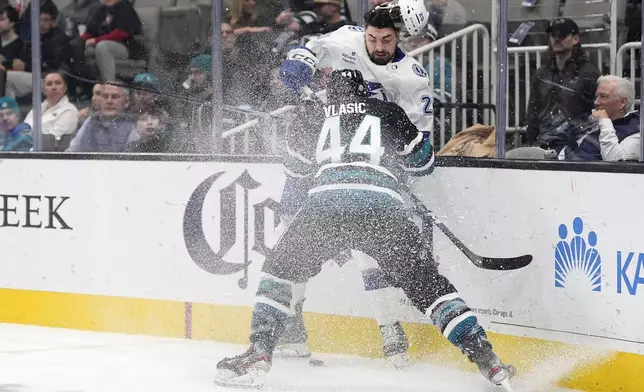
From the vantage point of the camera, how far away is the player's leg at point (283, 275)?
14.7 feet

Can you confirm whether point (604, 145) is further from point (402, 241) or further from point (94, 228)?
point (94, 228)

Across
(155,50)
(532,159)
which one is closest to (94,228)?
(155,50)

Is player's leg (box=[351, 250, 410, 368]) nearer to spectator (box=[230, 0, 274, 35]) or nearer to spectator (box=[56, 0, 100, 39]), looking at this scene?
spectator (box=[230, 0, 274, 35])

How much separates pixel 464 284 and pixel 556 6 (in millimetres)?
1159

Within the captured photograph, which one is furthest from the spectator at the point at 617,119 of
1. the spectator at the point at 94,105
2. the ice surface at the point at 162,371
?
the spectator at the point at 94,105

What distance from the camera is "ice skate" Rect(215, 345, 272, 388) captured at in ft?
15.0

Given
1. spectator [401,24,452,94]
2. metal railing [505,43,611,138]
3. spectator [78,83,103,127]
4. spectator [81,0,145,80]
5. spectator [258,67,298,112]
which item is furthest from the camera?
spectator [78,83,103,127]

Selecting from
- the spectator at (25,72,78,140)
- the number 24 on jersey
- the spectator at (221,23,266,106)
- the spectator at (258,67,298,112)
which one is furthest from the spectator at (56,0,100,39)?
the number 24 on jersey

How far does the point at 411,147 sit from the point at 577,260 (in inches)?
29.2

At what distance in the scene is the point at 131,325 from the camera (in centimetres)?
594

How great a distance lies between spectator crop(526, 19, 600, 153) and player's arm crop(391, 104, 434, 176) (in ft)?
1.66

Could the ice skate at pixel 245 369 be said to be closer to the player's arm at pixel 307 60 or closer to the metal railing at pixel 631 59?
the player's arm at pixel 307 60

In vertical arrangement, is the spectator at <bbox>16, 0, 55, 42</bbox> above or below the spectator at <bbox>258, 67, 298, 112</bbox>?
above

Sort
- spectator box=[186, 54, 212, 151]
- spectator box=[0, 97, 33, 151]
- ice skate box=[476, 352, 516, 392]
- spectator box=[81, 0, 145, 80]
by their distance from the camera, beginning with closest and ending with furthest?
ice skate box=[476, 352, 516, 392] → spectator box=[186, 54, 212, 151] → spectator box=[81, 0, 145, 80] → spectator box=[0, 97, 33, 151]
